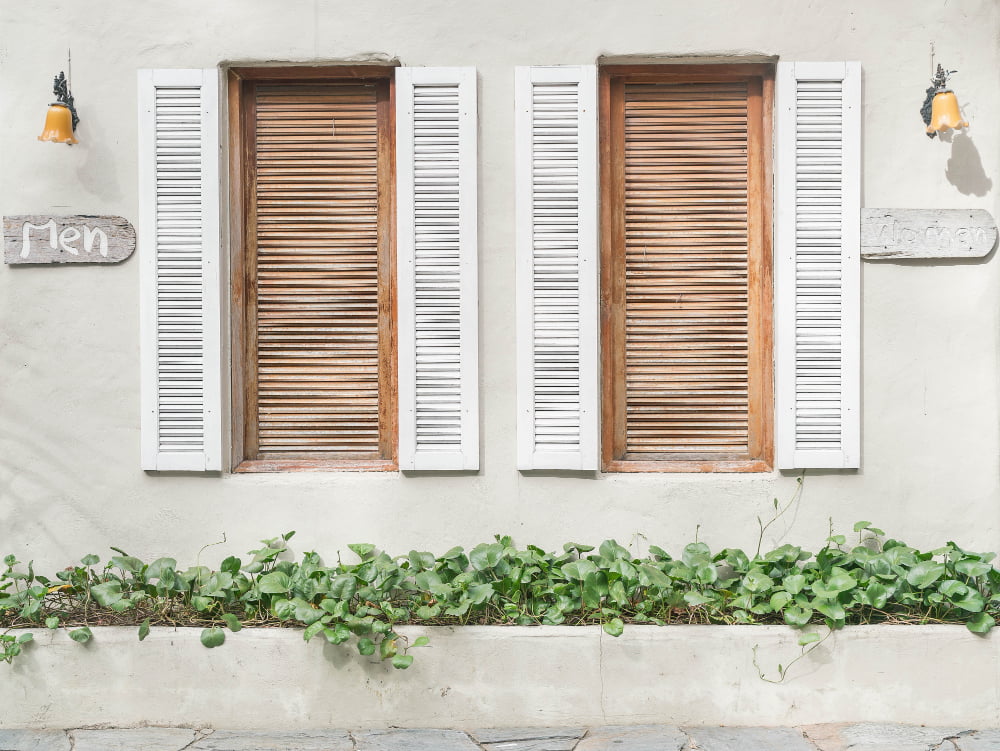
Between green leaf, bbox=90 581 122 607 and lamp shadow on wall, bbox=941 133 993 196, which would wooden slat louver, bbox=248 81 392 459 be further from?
lamp shadow on wall, bbox=941 133 993 196

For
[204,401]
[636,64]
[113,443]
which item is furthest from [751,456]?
[113,443]

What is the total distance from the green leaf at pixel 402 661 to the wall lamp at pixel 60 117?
107 inches

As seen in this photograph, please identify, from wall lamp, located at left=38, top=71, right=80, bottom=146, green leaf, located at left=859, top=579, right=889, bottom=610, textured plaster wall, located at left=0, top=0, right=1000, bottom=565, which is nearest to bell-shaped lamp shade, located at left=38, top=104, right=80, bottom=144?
wall lamp, located at left=38, top=71, right=80, bottom=146

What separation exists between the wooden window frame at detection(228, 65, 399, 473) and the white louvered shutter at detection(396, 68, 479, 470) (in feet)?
0.58

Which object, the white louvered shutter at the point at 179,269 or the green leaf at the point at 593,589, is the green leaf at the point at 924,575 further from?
the white louvered shutter at the point at 179,269

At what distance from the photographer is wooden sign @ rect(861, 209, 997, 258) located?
149 inches

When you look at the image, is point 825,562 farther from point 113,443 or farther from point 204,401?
point 113,443

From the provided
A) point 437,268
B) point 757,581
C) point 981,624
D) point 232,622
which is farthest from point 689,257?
point 232,622

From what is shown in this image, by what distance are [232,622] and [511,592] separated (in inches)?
46.0

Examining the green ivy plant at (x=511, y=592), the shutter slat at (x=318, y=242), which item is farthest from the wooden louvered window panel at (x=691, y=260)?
the shutter slat at (x=318, y=242)

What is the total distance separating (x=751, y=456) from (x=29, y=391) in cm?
350

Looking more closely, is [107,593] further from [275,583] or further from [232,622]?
[275,583]

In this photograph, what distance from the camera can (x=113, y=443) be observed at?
12.7 ft

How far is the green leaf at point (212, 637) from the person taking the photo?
334 centimetres
